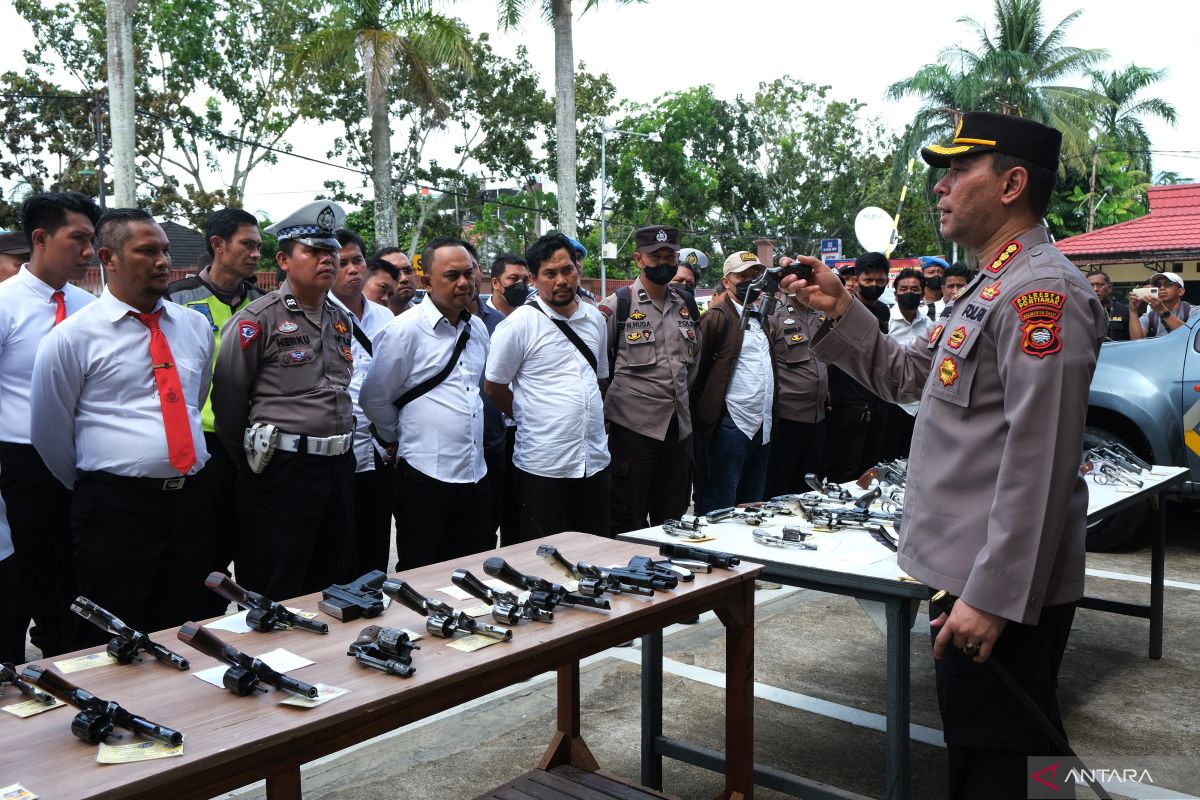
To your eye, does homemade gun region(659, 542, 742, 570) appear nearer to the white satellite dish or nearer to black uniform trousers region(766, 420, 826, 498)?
black uniform trousers region(766, 420, 826, 498)

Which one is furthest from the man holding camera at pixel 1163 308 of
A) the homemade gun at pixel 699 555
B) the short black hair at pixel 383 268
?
the homemade gun at pixel 699 555

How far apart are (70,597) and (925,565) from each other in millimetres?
3396

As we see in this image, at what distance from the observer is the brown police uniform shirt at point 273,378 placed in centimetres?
390

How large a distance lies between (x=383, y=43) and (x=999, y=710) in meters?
16.5

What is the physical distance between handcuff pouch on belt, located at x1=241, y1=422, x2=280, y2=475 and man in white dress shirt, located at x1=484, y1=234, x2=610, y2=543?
4.23 ft

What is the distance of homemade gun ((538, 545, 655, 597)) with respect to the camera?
2.67 m

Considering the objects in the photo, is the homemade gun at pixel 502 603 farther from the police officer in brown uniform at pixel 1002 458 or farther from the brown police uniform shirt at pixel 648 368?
the brown police uniform shirt at pixel 648 368

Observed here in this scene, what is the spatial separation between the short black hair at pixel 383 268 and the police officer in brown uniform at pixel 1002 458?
4395 millimetres

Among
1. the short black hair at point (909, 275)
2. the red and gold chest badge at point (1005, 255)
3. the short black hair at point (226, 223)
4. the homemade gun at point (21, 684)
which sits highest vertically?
the short black hair at point (226, 223)

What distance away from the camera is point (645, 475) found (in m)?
5.34

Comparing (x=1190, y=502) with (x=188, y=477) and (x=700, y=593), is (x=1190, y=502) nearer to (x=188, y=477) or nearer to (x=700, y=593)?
(x=700, y=593)

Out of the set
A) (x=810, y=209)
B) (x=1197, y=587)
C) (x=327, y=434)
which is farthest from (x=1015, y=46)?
(x=327, y=434)

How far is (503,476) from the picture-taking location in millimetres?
5652

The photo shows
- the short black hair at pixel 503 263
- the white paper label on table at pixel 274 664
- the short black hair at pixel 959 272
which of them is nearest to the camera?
the white paper label on table at pixel 274 664
